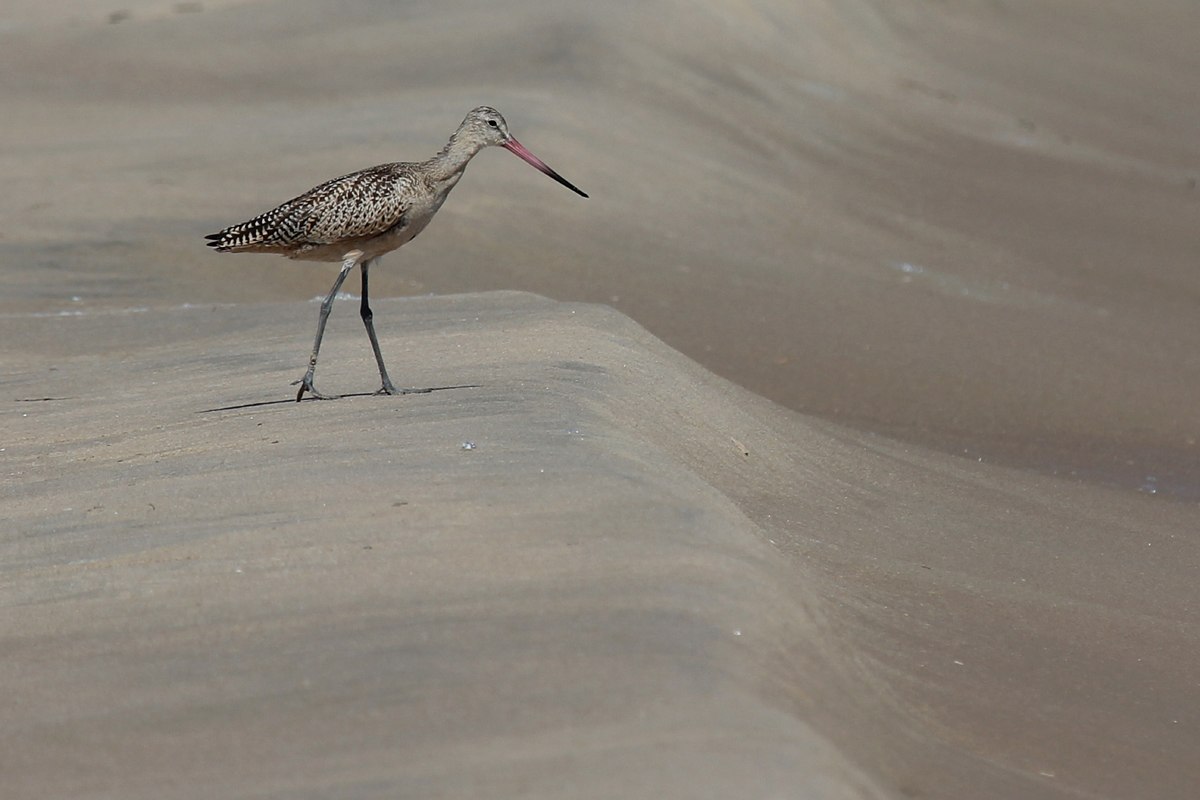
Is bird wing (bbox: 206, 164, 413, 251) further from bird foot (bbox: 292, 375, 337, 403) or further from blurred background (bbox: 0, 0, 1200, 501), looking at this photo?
blurred background (bbox: 0, 0, 1200, 501)

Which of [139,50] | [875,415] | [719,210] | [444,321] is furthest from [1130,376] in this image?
[139,50]

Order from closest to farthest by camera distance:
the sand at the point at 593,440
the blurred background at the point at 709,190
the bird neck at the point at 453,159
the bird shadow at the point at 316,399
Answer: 1. the sand at the point at 593,440
2. the bird shadow at the point at 316,399
3. the bird neck at the point at 453,159
4. the blurred background at the point at 709,190

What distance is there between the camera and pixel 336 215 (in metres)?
6.39

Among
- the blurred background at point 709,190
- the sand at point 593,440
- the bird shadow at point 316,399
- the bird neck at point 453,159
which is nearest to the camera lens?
the sand at point 593,440

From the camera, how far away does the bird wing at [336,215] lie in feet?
21.0

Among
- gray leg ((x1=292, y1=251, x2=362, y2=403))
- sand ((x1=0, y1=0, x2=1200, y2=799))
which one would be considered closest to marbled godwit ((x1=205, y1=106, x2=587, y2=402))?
gray leg ((x1=292, y1=251, x2=362, y2=403))

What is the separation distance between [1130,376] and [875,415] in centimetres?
207

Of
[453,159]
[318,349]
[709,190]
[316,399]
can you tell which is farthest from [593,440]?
[709,190]

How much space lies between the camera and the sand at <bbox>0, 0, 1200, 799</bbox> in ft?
12.7

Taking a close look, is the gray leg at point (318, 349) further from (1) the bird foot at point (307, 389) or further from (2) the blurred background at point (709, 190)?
(2) the blurred background at point (709, 190)

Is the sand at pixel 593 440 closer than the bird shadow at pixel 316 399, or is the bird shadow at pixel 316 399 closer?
the sand at pixel 593 440

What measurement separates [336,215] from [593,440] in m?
1.88

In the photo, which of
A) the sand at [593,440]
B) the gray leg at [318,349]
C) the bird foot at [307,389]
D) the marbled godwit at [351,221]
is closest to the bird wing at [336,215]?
the marbled godwit at [351,221]

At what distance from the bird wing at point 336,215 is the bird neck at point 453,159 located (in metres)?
0.26
